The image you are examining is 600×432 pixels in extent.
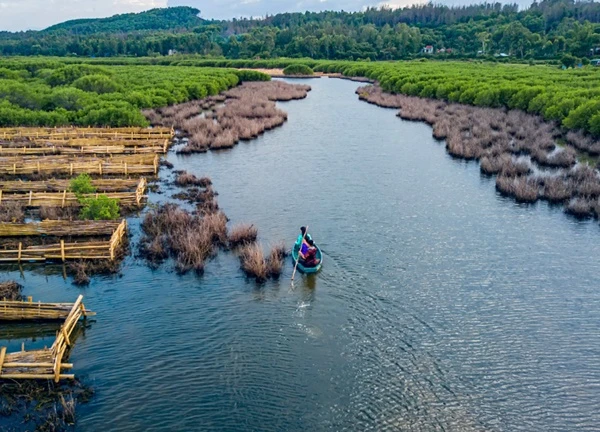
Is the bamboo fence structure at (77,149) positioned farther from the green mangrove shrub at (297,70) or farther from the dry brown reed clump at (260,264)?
the green mangrove shrub at (297,70)

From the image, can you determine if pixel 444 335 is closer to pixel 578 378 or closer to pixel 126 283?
pixel 578 378

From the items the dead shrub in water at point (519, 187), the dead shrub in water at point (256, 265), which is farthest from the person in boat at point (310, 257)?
the dead shrub in water at point (519, 187)

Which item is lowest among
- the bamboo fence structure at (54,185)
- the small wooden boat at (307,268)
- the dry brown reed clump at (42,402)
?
the dry brown reed clump at (42,402)

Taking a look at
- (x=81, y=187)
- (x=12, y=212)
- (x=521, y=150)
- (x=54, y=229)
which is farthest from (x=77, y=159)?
(x=521, y=150)

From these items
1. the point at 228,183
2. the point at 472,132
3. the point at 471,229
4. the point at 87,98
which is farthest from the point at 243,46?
the point at 471,229

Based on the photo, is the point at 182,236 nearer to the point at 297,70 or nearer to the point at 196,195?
the point at 196,195

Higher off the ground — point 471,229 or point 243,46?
point 243,46
